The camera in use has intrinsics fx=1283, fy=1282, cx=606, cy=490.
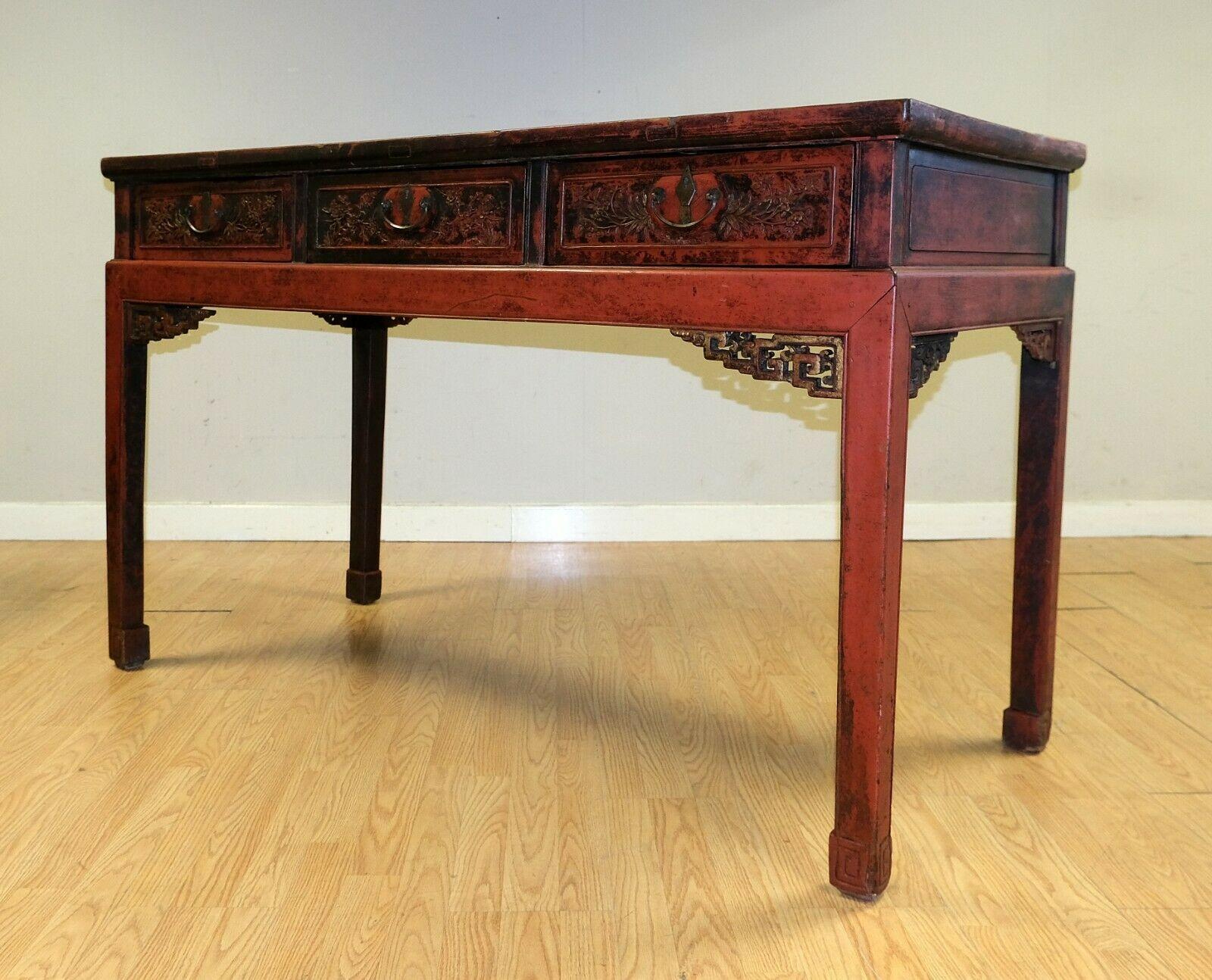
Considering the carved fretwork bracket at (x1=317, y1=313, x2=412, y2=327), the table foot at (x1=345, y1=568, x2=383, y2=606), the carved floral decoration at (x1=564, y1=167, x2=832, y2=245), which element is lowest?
the table foot at (x1=345, y1=568, x2=383, y2=606)

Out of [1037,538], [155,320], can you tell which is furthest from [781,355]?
[155,320]

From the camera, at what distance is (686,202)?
5.17ft

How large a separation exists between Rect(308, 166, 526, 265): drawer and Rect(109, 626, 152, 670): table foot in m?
0.81

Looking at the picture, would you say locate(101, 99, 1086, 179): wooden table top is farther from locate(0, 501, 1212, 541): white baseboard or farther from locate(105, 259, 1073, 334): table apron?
locate(0, 501, 1212, 541): white baseboard

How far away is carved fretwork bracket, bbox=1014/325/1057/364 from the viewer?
1814mm

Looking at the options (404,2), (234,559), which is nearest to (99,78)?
(404,2)

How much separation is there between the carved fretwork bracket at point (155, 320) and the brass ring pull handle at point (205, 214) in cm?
15

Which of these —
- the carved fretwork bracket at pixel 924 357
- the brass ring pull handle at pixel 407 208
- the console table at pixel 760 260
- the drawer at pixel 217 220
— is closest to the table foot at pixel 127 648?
the console table at pixel 760 260

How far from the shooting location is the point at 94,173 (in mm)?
3342

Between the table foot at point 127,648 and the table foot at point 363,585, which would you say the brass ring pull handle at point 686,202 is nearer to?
the table foot at point 127,648

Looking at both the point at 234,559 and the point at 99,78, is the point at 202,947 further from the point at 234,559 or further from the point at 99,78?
the point at 99,78

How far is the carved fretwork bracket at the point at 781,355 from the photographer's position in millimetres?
1506

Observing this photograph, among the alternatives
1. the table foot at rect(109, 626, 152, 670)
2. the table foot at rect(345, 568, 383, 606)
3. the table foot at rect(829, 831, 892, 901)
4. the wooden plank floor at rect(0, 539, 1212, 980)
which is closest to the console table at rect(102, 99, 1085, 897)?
the table foot at rect(829, 831, 892, 901)

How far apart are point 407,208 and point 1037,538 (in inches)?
41.7
